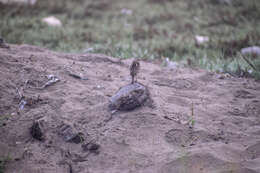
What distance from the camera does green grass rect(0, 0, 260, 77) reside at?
4.51 m

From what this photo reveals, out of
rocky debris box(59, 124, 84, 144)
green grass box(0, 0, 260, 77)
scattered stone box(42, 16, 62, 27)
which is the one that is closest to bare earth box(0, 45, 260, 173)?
rocky debris box(59, 124, 84, 144)

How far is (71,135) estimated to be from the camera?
6.10 feet

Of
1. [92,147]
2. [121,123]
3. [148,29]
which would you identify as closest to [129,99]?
[121,123]

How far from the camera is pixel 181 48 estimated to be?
5.10 m

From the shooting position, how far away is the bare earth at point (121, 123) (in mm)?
1658

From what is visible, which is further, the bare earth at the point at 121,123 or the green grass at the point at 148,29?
the green grass at the point at 148,29

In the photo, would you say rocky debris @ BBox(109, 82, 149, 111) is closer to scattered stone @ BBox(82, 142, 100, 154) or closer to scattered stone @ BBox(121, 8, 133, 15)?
scattered stone @ BBox(82, 142, 100, 154)

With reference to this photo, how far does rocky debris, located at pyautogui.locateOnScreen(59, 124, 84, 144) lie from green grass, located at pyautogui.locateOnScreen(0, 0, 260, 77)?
221 centimetres

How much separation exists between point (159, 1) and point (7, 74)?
7.48 m

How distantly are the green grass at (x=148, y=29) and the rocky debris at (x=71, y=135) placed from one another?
2208 mm

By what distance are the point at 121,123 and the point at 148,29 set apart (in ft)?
15.6

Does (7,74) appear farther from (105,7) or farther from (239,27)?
(105,7)

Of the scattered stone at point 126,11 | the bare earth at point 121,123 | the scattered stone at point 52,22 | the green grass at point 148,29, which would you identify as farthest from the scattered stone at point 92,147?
the scattered stone at point 126,11

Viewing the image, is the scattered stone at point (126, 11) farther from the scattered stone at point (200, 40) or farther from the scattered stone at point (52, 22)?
the scattered stone at point (200, 40)
